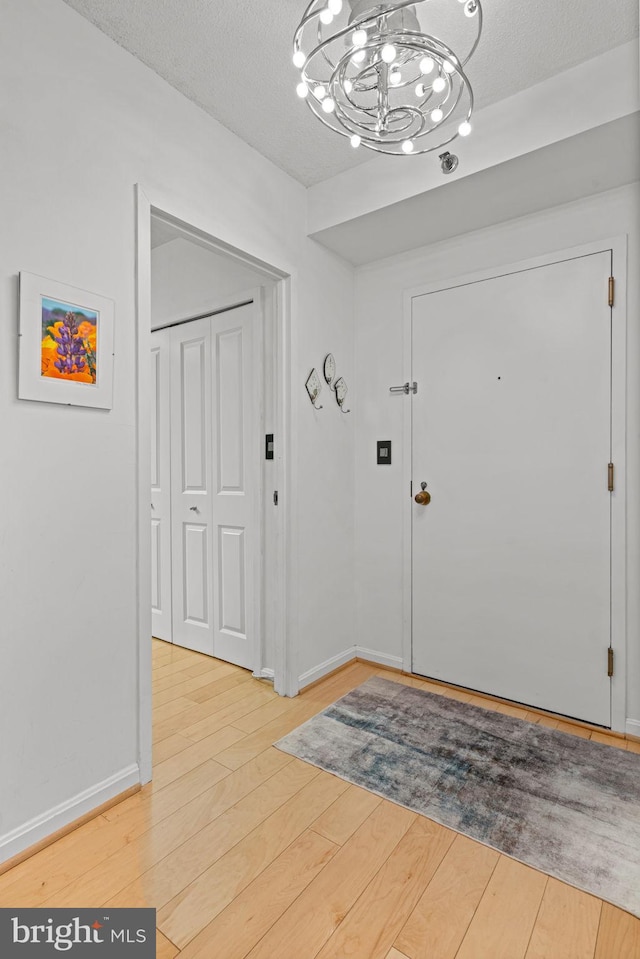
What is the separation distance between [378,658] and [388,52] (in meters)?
2.74

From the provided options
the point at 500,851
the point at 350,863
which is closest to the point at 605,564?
the point at 500,851

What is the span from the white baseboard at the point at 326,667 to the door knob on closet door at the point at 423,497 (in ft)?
3.27

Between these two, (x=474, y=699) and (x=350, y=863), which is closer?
(x=350, y=863)

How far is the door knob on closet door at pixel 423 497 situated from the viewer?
2.77 metres

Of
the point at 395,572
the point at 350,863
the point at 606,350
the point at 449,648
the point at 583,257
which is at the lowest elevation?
the point at 350,863

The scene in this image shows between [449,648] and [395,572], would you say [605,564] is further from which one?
[395,572]

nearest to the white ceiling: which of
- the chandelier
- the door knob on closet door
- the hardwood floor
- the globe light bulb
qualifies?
the chandelier

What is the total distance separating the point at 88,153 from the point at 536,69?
1.65m

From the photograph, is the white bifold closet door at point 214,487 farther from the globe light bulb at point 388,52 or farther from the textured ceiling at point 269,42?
the globe light bulb at point 388,52

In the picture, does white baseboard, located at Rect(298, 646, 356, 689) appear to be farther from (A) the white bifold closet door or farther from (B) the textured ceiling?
(B) the textured ceiling

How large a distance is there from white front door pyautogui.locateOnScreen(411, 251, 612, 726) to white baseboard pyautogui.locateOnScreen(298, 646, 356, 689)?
0.44 metres

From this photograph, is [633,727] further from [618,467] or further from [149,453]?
[149,453]

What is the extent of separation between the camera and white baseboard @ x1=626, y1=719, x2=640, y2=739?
2.19 m

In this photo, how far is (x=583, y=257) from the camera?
2297 mm
